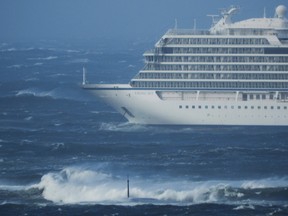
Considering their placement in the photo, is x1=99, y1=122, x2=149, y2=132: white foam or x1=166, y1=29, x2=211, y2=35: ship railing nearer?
x1=166, y1=29, x2=211, y2=35: ship railing

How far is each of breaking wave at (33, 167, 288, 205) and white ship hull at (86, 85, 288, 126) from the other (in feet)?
52.0

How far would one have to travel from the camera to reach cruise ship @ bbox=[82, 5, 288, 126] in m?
71.9

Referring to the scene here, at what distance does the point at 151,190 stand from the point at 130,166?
6759 mm

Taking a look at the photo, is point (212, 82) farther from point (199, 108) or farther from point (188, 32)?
point (188, 32)

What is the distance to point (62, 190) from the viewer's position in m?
54.2

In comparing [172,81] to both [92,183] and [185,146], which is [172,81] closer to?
[185,146]

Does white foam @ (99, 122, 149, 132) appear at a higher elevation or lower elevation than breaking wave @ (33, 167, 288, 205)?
higher

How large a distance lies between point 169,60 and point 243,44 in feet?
24.2

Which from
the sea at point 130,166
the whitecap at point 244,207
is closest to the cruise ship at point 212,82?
the sea at point 130,166

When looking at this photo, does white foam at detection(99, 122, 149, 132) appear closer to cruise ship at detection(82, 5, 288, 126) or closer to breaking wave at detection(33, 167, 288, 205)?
cruise ship at detection(82, 5, 288, 126)

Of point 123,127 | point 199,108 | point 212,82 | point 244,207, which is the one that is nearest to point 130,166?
point 199,108

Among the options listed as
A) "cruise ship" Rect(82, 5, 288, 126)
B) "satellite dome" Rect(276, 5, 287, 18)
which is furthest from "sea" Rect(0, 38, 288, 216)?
"satellite dome" Rect(276, 5, 287, 18)

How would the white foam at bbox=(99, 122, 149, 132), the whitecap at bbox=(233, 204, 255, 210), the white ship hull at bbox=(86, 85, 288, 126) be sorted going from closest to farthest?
the whitecap at bbox=(233, 204, 255, 210), the white ship hull at bbox=(86, 85, 288, 126), the white foam at bbox=(99, 122, 149, 132)

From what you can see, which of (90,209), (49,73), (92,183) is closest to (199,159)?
(92,183)
